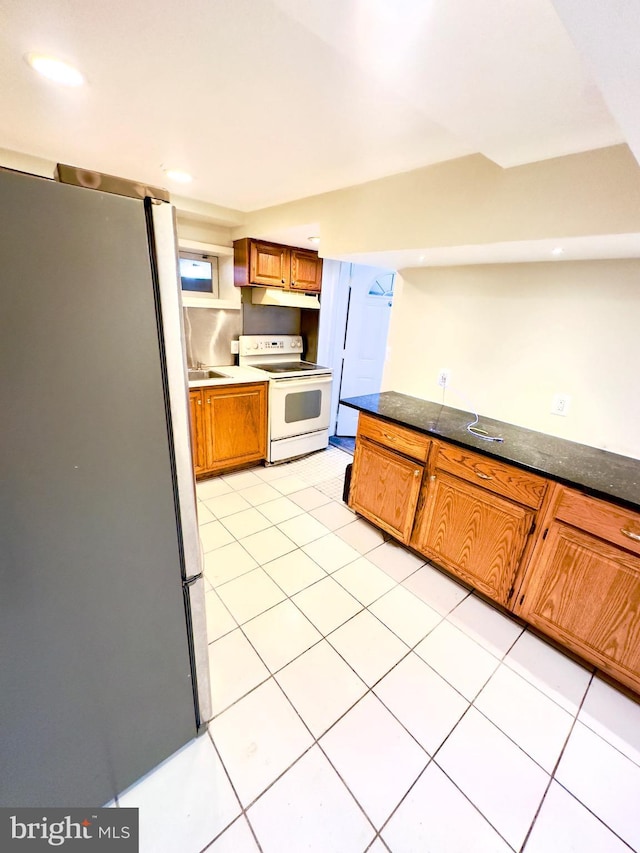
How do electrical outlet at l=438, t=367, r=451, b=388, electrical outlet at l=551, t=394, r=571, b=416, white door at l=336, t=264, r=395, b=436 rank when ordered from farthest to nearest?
1. white door at l=336, t=264, r=395, b=436
2. electrical outlet at l=438, t=367, r=451, b=388
3. electrical outlet at l=551, t=394, r=571, b=416

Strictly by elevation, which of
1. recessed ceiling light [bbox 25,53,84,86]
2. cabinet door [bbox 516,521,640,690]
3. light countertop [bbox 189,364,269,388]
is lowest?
cabinet door [bbox 516,521,640,690]

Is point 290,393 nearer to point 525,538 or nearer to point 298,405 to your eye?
point 298,405

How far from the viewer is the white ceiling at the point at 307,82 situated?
2.76ft

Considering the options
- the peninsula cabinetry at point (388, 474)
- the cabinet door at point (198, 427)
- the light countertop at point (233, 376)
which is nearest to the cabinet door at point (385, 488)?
the peninsula cabinetry at point (388, 474)

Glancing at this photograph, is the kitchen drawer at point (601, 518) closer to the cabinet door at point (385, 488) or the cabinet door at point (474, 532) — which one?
the cabinet door at point (474, 532)

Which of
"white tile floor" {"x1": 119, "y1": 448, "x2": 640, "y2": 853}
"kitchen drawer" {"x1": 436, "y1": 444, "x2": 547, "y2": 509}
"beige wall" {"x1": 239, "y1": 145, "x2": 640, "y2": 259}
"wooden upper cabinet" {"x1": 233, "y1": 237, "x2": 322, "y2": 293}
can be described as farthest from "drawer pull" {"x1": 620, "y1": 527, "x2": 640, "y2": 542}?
"wooden upper cabinet" {"x1": 233, "y1": 237, "x2": 322, "y2": 293}

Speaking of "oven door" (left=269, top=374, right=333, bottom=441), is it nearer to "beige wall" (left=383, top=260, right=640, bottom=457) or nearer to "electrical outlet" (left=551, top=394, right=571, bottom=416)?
"beige wall" (left=383, top=260, right=640, bottom=457)

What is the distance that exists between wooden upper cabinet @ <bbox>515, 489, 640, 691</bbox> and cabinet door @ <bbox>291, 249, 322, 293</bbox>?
2.85 meters

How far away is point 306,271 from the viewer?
135 inches

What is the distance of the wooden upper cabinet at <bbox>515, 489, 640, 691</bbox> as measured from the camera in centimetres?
137

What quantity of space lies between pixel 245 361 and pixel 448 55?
115 inches

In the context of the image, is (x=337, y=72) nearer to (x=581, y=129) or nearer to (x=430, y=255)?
(x=581, y=129)

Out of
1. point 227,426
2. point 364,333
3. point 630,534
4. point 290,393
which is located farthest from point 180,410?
point 364,333

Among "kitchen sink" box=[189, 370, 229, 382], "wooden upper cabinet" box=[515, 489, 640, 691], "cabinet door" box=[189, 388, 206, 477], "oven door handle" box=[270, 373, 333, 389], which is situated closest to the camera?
"wooden upper cabinet" box=[515, 489, 640, 691]
